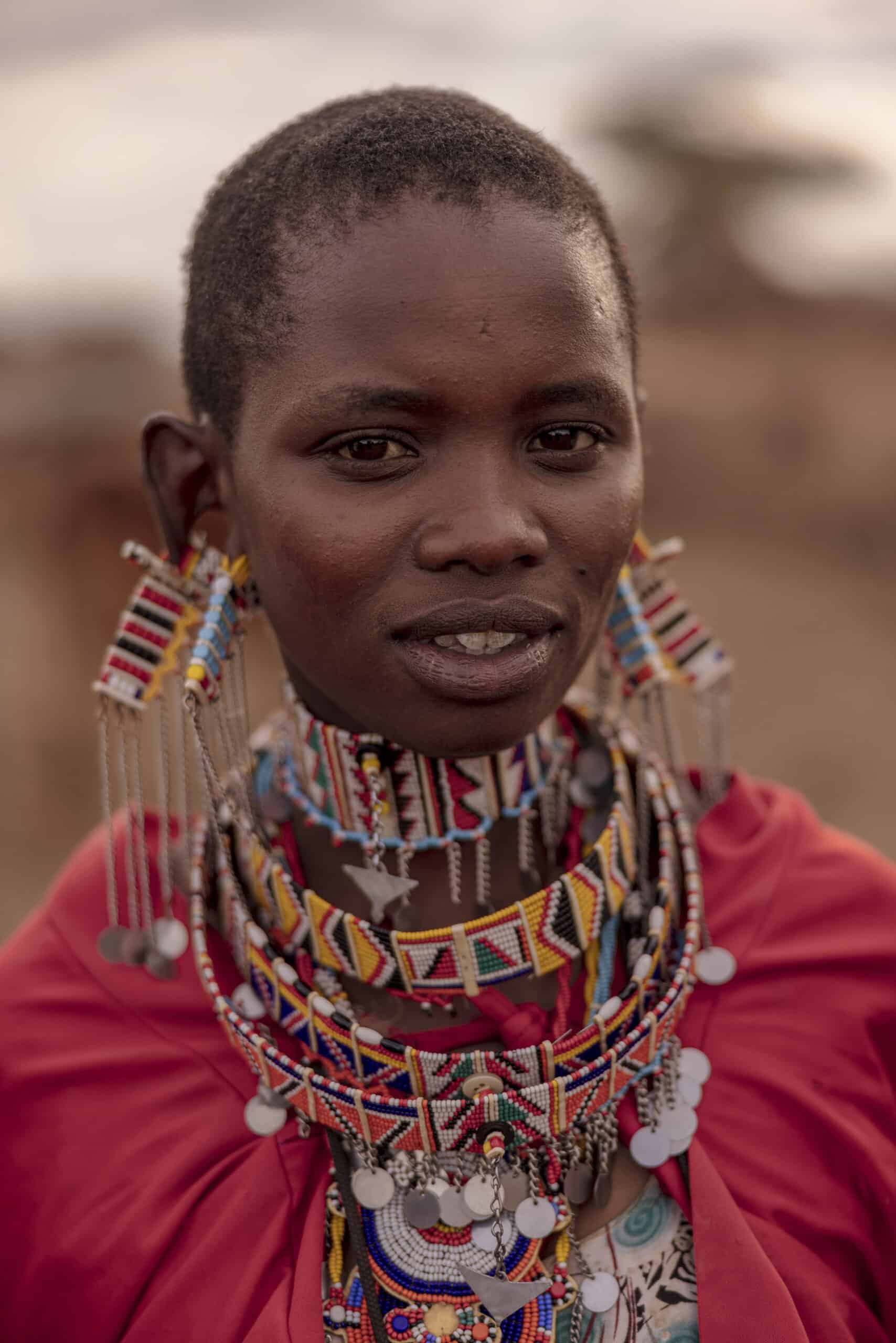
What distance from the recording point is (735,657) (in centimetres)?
855

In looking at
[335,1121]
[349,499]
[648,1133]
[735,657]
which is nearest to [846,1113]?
[648,1133]

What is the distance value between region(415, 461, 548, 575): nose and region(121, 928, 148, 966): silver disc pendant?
0.90m

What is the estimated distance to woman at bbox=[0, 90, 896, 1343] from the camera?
154 centimetres

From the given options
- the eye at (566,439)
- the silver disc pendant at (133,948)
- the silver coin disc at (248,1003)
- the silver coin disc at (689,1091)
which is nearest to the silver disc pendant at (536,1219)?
the silver coin disc at (689,1091)

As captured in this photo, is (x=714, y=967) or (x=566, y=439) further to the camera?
(x=714, y=967)

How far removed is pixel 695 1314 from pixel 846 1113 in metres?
0.37

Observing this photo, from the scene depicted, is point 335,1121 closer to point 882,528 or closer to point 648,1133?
point 648,1133

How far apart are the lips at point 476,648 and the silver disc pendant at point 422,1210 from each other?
0.71 meters

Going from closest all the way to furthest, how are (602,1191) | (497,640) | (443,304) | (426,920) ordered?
(443,304), (497,640), (602,1191), (426,920)

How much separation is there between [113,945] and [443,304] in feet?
3.91

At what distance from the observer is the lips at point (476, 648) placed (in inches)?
60.7

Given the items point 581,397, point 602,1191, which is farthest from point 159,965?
point 581,397

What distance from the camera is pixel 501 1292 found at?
1575mm

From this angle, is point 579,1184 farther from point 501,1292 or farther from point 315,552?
point 315,552
